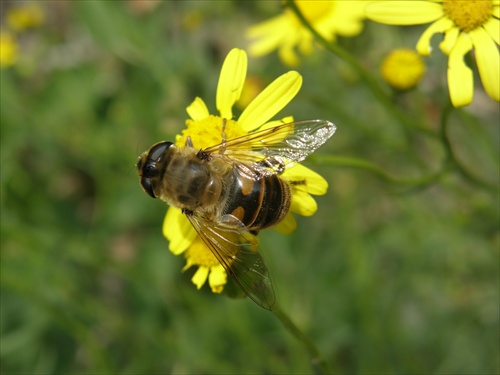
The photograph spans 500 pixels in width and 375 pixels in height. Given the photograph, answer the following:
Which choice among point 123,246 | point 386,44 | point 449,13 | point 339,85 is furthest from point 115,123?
point 449,13

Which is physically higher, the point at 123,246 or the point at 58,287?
the point at 58,287

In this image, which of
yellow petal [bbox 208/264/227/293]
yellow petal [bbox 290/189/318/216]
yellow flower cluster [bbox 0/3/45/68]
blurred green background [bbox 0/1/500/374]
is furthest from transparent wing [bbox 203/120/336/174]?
yellow flower cluster [bbox 0/3/45/68]

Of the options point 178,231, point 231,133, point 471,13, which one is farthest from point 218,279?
point 471,13

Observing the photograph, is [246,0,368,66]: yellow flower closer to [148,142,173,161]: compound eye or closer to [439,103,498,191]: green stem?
[439,103,498,191]: green stem

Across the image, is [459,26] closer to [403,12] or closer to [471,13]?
[471,13]

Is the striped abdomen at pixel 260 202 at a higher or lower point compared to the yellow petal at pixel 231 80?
lower

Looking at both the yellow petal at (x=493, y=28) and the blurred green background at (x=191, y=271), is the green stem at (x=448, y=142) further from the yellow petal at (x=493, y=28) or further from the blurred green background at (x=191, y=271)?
the blurred green background at (x=191, y=271)

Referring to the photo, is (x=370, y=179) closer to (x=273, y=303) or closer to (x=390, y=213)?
(x=390, y=213)

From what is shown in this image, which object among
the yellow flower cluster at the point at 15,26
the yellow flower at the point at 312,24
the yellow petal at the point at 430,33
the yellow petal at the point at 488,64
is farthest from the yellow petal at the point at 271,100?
the yellow flower cluster at the point at 15,26
